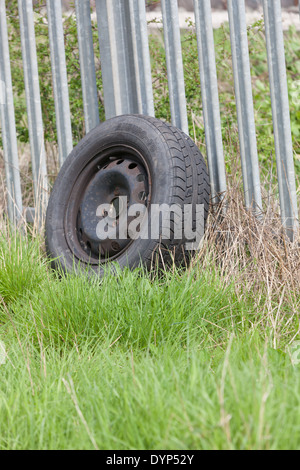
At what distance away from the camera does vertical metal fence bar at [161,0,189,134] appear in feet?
10.5

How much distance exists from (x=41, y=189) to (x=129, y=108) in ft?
2.81

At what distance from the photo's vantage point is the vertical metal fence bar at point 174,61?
125 inches

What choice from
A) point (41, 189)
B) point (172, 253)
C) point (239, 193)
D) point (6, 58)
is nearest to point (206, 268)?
point (172, 253)

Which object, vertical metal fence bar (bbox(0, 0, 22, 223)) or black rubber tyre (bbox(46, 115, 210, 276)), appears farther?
vertical metal fence bar (bbox(0, 0, 22, 223))

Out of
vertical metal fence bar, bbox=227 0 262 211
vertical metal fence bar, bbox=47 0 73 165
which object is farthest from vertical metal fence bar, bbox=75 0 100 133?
vertical metal fence bar, bbox=227 0 262 211

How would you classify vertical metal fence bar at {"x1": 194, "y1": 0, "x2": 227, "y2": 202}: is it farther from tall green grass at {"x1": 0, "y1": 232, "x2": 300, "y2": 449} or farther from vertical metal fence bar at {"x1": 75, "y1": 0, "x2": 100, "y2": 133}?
vertical metal fence bar at {"x1": 75, "y1": 0, "x2": 100, "y2": 133}

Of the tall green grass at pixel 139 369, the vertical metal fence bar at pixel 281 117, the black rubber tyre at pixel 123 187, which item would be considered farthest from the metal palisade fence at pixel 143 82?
the tall green grass at pixel 139 369

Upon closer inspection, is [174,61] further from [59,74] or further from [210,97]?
[59,74]

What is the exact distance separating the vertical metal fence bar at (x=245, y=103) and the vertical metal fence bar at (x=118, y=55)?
82 cm

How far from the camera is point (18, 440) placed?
135 centimetres

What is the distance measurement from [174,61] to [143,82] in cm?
27

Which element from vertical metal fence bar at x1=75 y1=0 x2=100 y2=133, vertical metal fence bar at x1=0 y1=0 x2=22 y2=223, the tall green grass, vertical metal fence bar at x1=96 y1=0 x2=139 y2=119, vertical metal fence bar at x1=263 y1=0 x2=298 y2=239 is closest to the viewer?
the tall green grass

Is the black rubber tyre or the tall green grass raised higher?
the black rubber tyre
